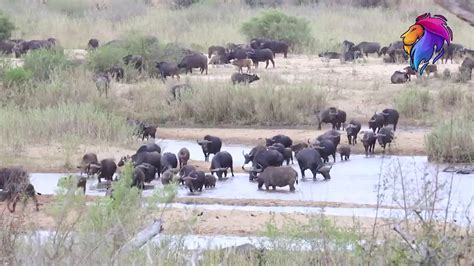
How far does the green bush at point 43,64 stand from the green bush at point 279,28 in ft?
37.7

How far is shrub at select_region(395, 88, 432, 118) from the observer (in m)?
24.8

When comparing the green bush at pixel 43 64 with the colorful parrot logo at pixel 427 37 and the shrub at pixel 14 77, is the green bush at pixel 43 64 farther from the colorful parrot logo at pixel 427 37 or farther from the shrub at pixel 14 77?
the colorful parrot logo at pixel 427 37

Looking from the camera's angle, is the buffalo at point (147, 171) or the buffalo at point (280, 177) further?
the buffalo at point (147, 171)

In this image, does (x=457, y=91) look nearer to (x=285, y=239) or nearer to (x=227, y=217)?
(x=227, y=217)

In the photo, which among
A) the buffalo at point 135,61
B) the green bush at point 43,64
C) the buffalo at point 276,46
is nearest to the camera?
the green bush at point 43,64

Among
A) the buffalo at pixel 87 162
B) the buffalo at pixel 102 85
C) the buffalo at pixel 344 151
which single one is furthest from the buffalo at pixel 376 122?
the buffalo at pixel 102 85

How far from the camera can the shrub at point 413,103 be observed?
24.8 meters

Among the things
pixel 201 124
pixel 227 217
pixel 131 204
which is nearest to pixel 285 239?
pixel 131 204

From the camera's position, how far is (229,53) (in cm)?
3247

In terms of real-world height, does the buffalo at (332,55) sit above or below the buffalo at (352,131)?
below

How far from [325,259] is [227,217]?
282 inches

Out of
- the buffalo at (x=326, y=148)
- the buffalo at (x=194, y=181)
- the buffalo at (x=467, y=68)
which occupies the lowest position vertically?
the buffalo at (x=467, y=68)

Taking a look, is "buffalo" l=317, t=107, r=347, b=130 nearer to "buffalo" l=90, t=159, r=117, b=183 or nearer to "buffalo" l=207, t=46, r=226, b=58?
"buffalo" l=90, t=159, r=117, b=183

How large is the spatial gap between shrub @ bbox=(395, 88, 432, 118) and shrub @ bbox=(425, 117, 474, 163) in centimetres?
515
